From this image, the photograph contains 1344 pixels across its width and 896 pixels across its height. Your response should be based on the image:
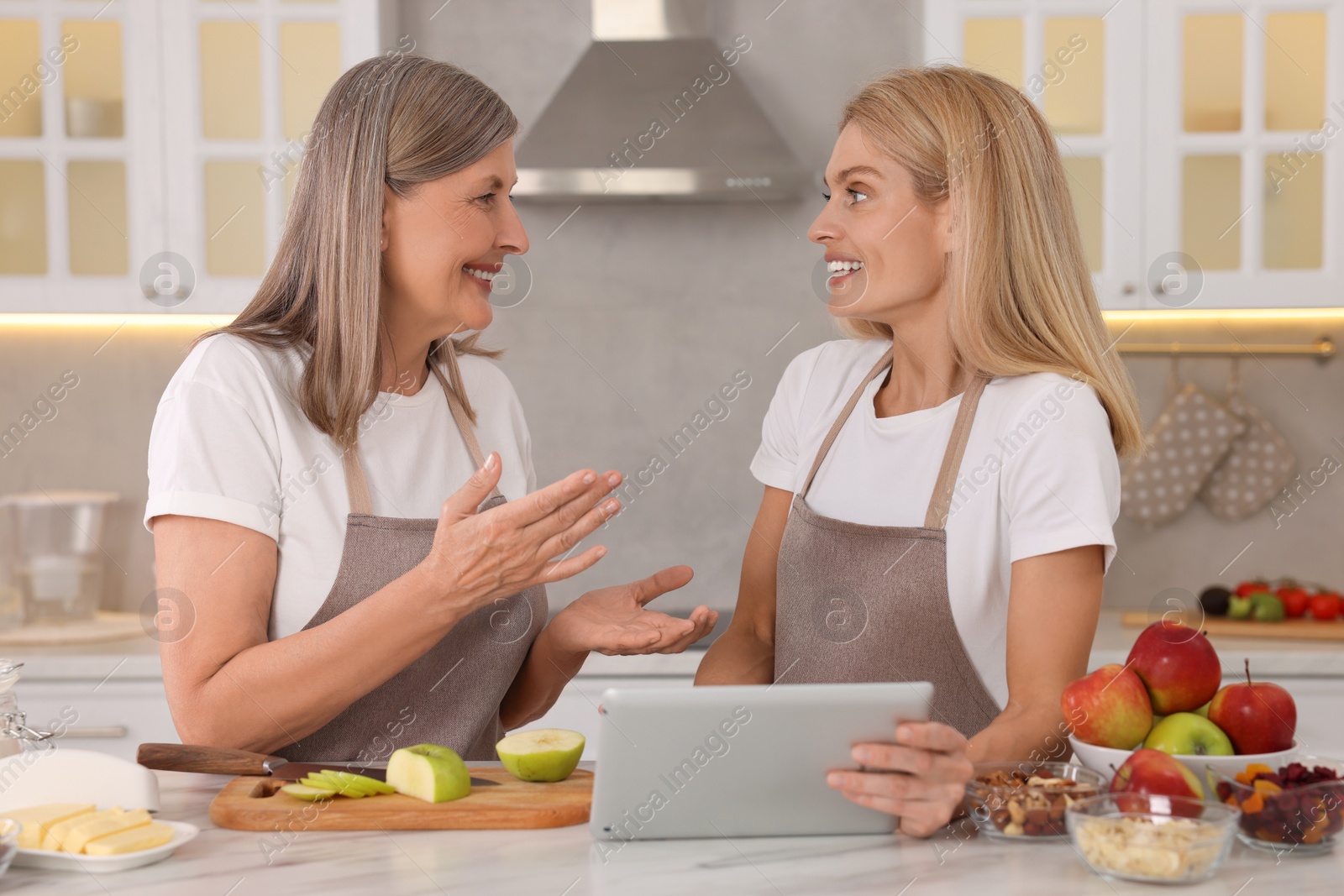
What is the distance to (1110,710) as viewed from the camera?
1.07 m

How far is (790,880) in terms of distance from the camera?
0.93 metres

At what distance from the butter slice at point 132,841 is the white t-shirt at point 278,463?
0.40 metres

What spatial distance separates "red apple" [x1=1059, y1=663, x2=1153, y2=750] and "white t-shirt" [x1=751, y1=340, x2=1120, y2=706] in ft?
0.84

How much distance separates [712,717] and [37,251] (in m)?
2.49

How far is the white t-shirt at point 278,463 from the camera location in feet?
4.28

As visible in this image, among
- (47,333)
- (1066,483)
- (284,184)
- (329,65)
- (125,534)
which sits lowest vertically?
(125,534)

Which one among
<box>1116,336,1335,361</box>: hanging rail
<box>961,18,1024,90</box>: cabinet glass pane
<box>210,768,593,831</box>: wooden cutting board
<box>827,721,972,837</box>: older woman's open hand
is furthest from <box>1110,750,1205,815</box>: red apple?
<box>1116,336,1335,361</box>: hanging rail

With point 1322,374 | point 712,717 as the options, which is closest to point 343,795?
point 712,717

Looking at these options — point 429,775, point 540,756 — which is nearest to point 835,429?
point 540,756

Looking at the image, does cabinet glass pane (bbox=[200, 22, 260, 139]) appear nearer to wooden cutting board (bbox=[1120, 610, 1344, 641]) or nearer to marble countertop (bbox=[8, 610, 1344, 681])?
marble countertop (bbox=[8, 610, 1344, 681])

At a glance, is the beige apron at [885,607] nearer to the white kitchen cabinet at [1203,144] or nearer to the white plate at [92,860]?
the white plate at [92,860]

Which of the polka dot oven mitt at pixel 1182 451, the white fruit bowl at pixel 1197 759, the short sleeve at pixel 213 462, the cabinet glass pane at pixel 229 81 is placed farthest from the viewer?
the polka dot oven mitt at pixel 1182 451

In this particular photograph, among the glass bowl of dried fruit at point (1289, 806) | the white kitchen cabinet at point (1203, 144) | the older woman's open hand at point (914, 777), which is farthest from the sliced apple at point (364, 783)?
the white kitchen cabinet at point (1203, 144)

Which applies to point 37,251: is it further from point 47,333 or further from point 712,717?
point 712,717
